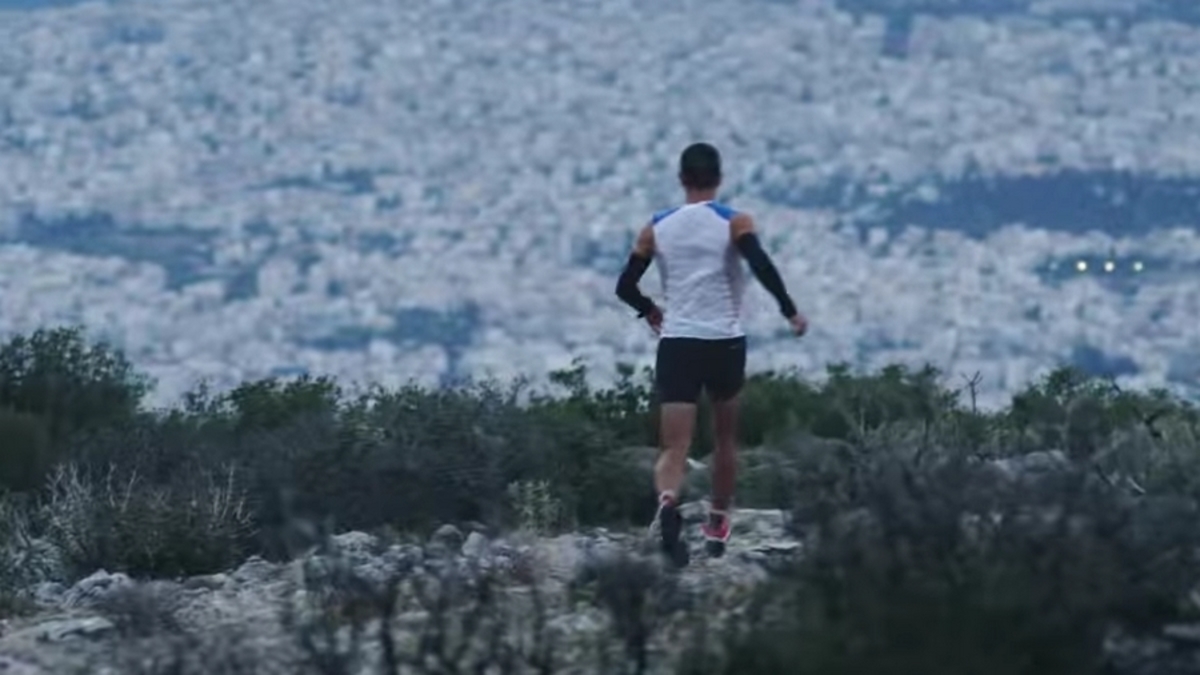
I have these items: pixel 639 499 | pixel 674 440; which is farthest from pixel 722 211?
pixel 639 499

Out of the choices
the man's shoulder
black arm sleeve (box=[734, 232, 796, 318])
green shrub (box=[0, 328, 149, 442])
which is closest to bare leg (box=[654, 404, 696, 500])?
black arm sleeve (box=[734, 232, 796, 318])

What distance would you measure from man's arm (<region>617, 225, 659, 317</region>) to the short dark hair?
220 mm

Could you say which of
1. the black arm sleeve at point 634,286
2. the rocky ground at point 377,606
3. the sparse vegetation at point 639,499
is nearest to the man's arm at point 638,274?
the black arm sleeve at point 634,286

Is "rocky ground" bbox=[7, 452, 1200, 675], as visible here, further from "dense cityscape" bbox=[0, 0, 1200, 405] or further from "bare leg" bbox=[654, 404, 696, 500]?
"dense cityscape" bbox=[0, 0, 1200, 405]

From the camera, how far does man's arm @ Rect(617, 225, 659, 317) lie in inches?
436

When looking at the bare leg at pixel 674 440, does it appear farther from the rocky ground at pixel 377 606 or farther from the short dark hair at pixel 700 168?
the short dark hair at pixel 700 168

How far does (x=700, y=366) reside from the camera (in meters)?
10.9

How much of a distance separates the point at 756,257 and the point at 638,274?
566mm

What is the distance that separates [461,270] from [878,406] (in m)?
47.7

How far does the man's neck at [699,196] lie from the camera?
1103 centimetres

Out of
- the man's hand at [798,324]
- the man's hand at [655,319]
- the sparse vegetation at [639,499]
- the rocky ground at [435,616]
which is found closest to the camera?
the sparse vegetation at [639,499]

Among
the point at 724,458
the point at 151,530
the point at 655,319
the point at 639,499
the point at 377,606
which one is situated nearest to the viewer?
the point at 377,606

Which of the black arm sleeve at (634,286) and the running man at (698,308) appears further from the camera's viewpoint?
the black arm sleeve at (634,286)

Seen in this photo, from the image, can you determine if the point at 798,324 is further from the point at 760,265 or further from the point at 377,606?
the point at 377,606
